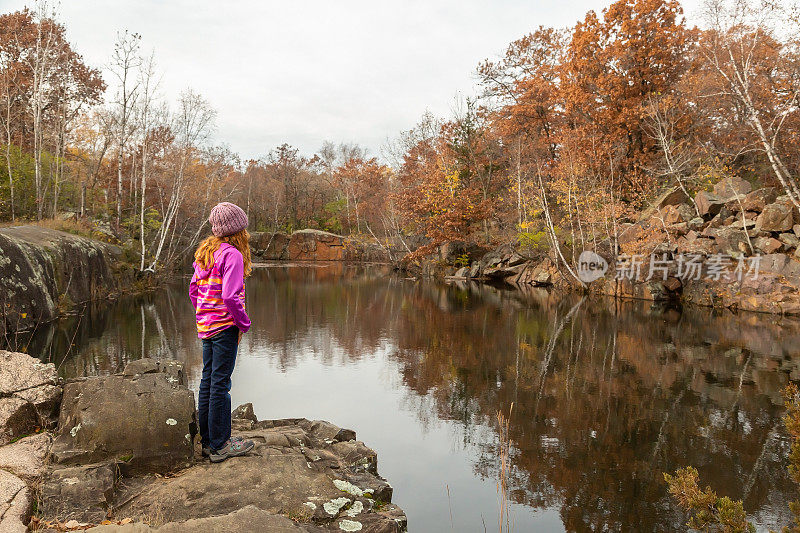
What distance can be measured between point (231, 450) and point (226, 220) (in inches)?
75.9

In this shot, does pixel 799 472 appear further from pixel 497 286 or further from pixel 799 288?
pixel 497 286

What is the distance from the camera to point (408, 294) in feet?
74.2

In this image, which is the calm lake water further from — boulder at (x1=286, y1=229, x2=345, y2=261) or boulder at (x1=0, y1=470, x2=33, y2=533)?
boulder at (x1=286, y1=229, x2=345, y2=261)

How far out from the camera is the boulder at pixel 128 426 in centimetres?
400

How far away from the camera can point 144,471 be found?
4059 mm

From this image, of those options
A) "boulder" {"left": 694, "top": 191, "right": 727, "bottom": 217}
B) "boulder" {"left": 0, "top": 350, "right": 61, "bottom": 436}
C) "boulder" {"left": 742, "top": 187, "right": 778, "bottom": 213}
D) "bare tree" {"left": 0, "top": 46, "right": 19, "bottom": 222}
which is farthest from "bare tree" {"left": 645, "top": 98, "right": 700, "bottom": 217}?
"bare tree" {"left": 0, "top": 46, "right": 19, "bottom": 222}

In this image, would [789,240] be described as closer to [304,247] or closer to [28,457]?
[28,457]

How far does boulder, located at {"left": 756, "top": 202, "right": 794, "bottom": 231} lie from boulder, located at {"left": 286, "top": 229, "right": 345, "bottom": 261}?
33577 millimetres

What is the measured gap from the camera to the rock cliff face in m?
11.1

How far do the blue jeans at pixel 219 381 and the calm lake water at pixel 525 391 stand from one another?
189cm

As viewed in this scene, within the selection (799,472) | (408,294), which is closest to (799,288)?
(408,294)

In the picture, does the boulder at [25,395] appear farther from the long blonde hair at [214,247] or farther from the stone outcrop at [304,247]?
the stone outcrop at [304,247]

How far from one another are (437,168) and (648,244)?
48.6ft

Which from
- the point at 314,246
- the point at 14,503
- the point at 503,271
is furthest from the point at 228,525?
the point at 314,246
